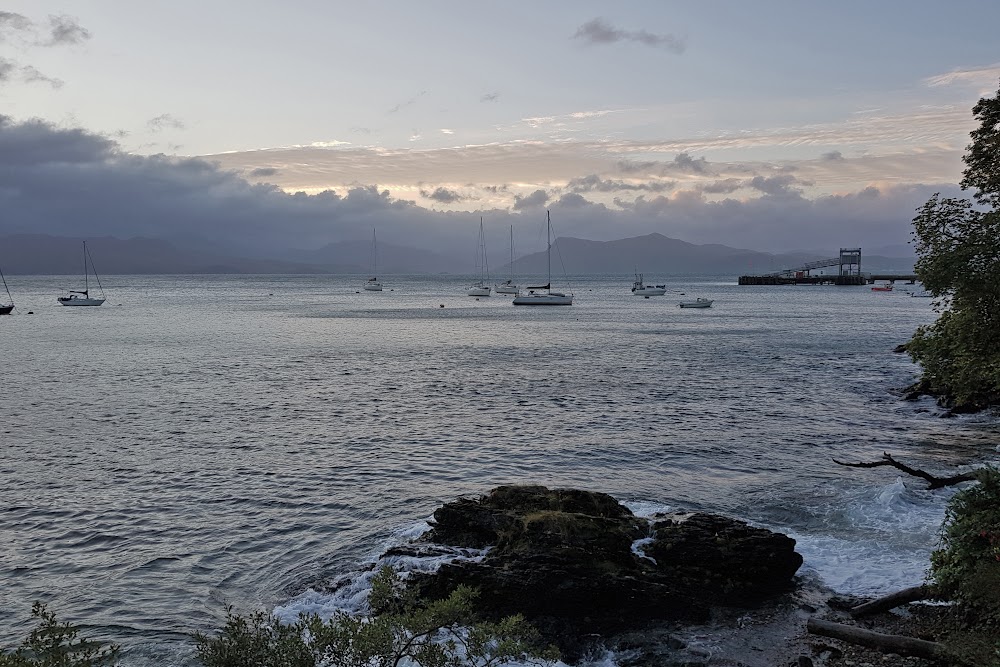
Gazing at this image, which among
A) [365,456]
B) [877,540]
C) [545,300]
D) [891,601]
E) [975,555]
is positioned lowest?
[877,540]

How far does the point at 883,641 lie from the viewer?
1251 centimetres

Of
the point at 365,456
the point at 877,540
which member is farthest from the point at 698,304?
the point at 877,540

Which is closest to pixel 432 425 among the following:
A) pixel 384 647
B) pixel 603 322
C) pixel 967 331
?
pixel 967 331

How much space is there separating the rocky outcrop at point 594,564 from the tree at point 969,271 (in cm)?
723

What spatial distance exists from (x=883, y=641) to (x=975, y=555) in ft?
7.33

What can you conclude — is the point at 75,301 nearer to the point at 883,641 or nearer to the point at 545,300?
the point at 545,300

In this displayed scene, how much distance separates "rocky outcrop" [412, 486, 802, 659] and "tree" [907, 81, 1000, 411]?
7234 millimetres

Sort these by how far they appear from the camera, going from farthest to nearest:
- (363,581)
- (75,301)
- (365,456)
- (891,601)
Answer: (75,301)
(365,456)
(363,581)
(891,601)

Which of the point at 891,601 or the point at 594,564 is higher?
the point at 594,564

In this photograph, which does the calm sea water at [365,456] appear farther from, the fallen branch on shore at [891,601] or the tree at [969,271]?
the tree at [969,271]

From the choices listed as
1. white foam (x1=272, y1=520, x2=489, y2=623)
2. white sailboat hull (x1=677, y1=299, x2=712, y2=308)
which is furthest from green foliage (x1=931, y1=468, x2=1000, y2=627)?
white sailboat hull (x1=677, y1=299, x2=712, y2=308)

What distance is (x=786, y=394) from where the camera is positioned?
140 ft

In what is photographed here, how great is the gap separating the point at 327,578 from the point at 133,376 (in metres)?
39.7

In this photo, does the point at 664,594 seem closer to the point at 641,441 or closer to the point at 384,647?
the point at 384,647
